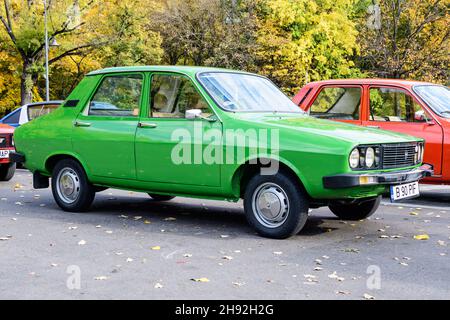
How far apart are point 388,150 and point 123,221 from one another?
3232 mm

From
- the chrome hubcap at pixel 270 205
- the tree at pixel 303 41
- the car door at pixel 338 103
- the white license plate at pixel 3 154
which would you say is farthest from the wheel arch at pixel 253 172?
the tree at pixel 303 41

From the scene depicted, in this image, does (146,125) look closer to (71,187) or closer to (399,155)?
(71,187)

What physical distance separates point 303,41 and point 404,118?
29.7 meters

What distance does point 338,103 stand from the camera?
416 inches

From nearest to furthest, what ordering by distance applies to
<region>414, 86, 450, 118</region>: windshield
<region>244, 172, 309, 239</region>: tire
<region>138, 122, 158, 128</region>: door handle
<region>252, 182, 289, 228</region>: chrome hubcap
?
<region>244, 172, 309, 239</region>: tire, <region>252, 182, 289, 228</region>: chrome hubcap, <region>138, 122, 158, 128</region>: door handle, <region>414, 86, 450, 118</region>: windshield

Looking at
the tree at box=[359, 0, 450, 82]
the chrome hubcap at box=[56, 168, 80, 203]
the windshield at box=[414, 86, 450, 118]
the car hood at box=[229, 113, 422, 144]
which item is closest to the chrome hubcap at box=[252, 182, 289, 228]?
the car hood at box=[229, 113, 422, 144]

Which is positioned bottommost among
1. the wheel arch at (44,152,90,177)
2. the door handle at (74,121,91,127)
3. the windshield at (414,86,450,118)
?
the wheel arch at (44,152,90,177)

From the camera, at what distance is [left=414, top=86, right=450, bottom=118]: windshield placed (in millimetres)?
9797

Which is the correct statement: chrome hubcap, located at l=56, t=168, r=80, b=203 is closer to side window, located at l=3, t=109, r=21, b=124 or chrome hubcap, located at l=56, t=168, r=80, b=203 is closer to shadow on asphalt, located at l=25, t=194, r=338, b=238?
shadow on asphalt, located at l=25, t=194, r=338, b=238

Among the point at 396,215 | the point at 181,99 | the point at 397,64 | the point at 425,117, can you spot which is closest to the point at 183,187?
the point at 181,99

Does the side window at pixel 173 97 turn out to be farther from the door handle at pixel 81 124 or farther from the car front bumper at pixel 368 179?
the car front bumper at pixel 368 179

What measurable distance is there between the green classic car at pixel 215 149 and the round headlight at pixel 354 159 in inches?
1.0

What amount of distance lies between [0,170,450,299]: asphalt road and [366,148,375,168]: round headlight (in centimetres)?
80
